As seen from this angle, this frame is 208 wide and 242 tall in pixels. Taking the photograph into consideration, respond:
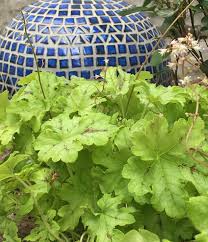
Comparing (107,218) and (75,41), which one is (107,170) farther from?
(75,41)

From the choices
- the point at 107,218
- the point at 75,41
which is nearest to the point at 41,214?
the point at 107,218

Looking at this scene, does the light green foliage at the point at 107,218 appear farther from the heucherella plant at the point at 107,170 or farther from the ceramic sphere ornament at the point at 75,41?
the ceramic sphere ornament at the point at 75,41

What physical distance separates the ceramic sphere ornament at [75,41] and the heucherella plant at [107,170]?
2.37ft

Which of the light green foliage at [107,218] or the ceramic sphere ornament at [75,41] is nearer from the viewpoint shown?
the light green foliage at [107,218]

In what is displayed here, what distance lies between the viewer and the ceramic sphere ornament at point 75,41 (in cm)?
162

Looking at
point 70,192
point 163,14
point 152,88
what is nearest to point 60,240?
point 70,192

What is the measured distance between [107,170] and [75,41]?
0.92 meters

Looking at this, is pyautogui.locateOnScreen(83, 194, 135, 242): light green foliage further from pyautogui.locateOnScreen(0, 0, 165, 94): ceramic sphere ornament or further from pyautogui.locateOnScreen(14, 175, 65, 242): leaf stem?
pyautogui.locateOnScreen(0, 0, 165, 94): ceramic sphere ornament

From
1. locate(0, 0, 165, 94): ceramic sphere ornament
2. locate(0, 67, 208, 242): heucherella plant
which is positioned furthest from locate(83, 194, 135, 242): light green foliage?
locate(0, 0, 165, 94): ceramic sphere ornament

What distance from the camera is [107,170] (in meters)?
0.76

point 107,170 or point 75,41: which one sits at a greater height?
point 107,170

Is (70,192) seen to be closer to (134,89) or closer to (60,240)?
(60,240)

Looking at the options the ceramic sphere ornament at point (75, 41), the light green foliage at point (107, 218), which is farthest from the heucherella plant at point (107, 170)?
the ceramic sphere ornament at point (75, 41)

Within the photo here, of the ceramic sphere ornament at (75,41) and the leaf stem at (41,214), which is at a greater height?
the leaf stem at (41,214)
